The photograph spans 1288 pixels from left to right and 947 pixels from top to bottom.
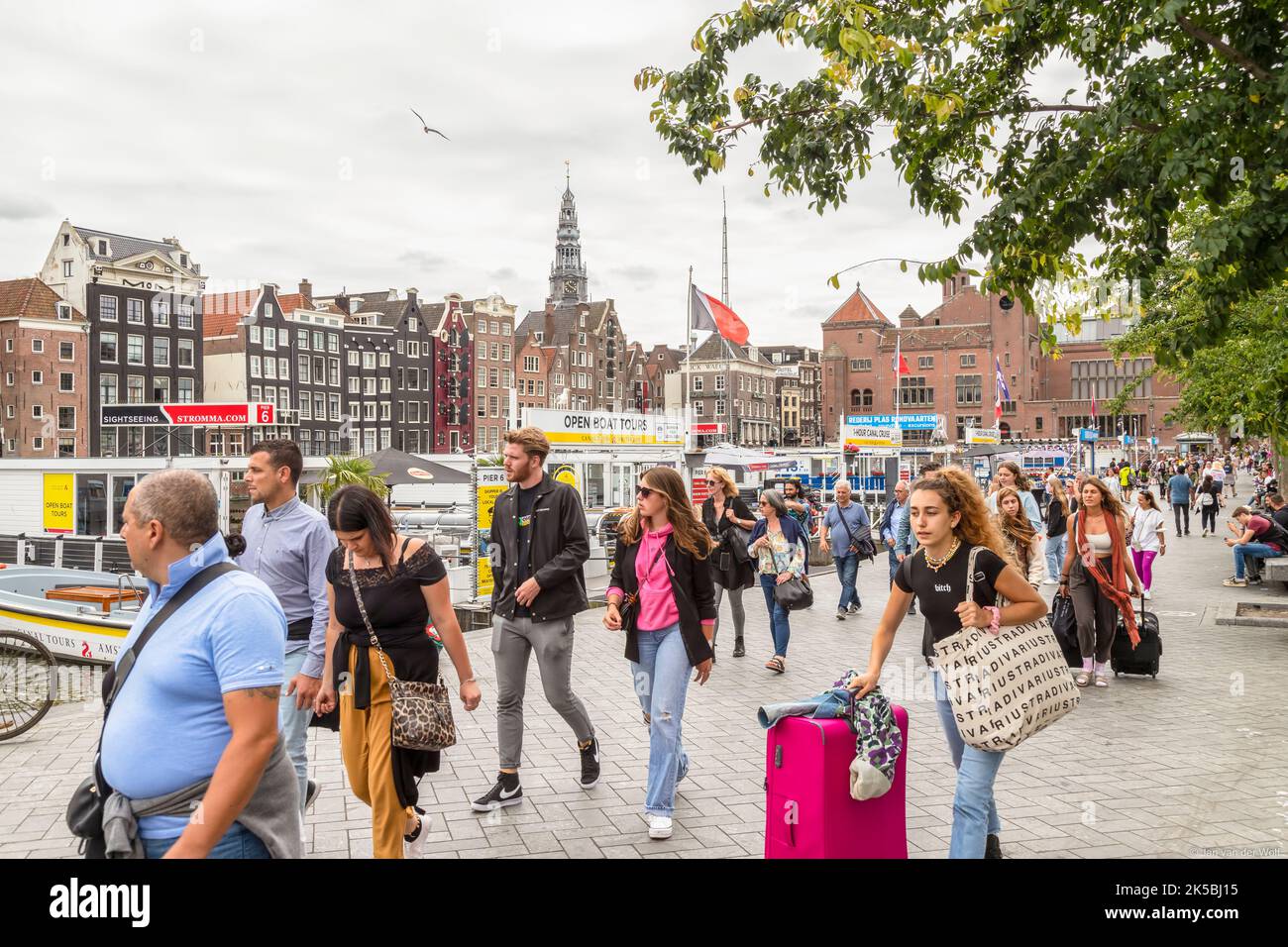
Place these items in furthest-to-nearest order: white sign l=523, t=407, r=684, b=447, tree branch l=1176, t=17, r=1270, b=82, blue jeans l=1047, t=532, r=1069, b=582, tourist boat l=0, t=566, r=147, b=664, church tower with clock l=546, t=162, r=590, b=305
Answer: church tower with clock l=546, t=162, r=590, b=305
white sign l=523, t=407, r=684, b=447
blue jeans l=1047, t=532, r=1069, b=582
tourist boat l=0, t=566, r=147, b=664
tree branch l=1176, t=17, r=1270, b=82

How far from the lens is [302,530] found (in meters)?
5.17

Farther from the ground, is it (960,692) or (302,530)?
(302,530)

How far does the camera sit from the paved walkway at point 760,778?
5.08 meters

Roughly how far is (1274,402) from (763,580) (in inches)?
201

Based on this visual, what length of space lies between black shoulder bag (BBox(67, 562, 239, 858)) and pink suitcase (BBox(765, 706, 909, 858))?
231cm

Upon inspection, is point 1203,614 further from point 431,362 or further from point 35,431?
point 431,362

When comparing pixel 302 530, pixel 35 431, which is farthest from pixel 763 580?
pixel 35 431

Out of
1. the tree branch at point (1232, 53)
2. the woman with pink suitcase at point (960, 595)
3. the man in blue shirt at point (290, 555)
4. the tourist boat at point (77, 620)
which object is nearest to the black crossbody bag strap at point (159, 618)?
the man in blue shirt at point (290, 555)

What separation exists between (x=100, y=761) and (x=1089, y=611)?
7.88m

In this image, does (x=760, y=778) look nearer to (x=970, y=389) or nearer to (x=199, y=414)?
(x=199, y=414)

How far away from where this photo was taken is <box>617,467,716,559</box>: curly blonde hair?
5562 millimetres

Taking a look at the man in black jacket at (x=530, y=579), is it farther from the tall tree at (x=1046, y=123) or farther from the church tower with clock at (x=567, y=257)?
the church tower with clock at (x=567, y=257)

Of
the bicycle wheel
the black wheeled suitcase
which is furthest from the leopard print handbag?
the black wheeled suitcase

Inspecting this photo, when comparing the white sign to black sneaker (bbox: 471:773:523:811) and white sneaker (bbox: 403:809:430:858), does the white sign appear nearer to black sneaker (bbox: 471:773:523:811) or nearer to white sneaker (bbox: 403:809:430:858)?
black sneaker (bbox: 471:773:523:811)
